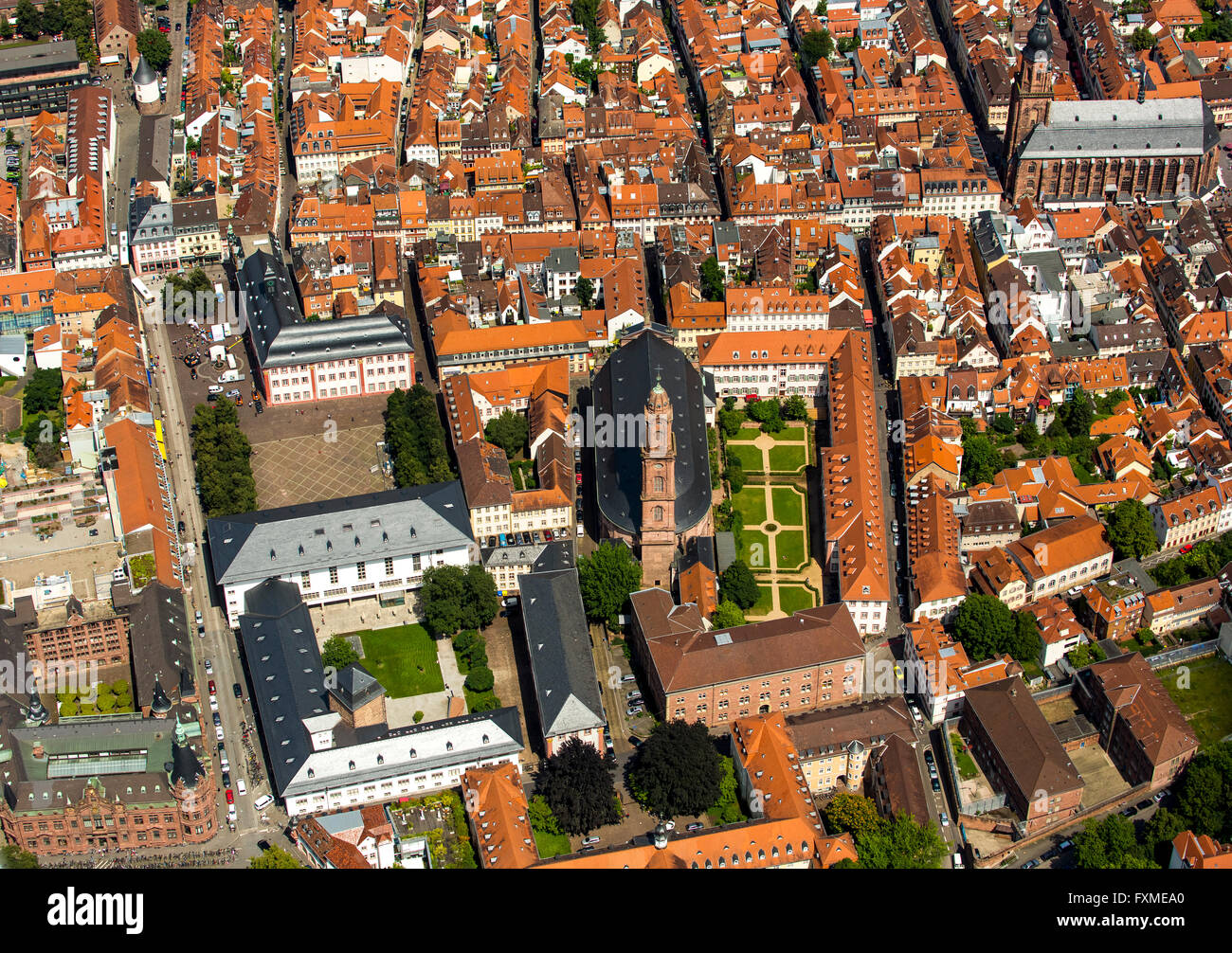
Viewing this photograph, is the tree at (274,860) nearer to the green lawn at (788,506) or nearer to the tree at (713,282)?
the green lawn at (788,506)

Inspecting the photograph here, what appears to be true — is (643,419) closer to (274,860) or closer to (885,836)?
(885,836)

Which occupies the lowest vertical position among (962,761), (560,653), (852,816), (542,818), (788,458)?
(852,816)

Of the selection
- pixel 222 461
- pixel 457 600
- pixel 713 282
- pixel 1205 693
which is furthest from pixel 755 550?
pixel 222 461

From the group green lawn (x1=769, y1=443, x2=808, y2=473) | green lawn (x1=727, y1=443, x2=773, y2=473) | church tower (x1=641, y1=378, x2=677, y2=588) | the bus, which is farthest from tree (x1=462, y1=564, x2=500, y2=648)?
the bus

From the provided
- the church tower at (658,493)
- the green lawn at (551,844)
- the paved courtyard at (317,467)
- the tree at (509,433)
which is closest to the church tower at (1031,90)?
the tree at (509,433)

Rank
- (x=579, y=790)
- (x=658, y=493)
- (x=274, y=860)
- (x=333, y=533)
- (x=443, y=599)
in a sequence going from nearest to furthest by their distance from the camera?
(x=274, y=860) < (x=579, y=790) < (x=443, y=599) < (x=658, y=493) < (x=333, y=533)
